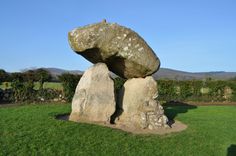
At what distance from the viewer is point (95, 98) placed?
11.5m

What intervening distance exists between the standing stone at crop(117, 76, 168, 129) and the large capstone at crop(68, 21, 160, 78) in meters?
0.57

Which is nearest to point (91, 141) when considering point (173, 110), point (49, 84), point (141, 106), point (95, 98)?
point (95, 98)

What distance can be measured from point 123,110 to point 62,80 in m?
12.7

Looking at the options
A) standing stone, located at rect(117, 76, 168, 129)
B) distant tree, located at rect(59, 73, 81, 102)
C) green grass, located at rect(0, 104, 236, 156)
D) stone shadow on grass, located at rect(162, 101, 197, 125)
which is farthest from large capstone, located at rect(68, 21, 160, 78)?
distant tree, located at rect(59, 73, 81, 102)

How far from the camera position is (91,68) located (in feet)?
40.0

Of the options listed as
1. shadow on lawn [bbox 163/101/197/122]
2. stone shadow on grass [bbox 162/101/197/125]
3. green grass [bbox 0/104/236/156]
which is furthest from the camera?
shadow on lawn [bbox 163/101/197/122]

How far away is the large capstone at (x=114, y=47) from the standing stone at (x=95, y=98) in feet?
2.11

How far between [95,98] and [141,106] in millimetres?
2003

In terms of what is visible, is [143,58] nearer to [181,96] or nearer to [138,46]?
[138,46]

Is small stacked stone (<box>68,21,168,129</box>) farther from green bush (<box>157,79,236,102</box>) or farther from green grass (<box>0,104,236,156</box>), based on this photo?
green bush (<box>157,79,236,102</box>)

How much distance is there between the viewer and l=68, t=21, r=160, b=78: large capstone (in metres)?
11.4

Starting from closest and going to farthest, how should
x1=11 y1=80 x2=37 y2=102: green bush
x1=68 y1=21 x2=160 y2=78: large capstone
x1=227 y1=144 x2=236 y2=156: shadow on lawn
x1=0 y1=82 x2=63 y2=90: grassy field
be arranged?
x1=227 y1=144 x2=236 y2=156: shadow on lawn, x1=68 y1=21 x2=160 y2=78: large capstone, x1=11 y1=80 x2=37 y2=102: green bush, x1=0 y1=82 x2=63 y2=90: grassy field

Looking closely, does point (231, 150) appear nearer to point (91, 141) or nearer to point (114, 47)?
point (91, 141)

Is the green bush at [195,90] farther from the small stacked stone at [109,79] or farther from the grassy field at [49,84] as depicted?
the small stacked stone at [109,79]
